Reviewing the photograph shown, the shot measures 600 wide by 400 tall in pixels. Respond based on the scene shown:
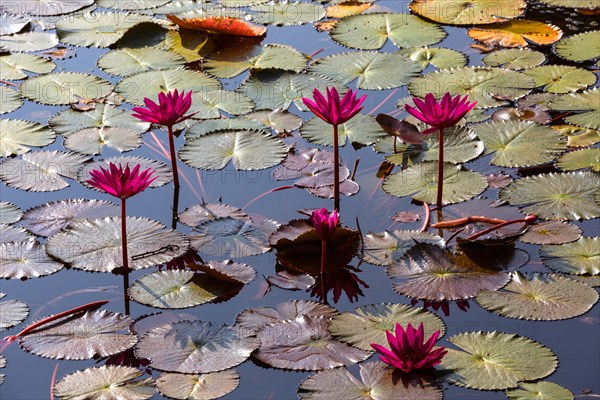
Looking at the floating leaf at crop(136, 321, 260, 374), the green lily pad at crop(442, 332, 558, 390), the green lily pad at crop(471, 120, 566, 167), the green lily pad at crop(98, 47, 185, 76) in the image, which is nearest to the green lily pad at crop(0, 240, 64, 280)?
the floating leaf at crop(136, 321, 260, 374)

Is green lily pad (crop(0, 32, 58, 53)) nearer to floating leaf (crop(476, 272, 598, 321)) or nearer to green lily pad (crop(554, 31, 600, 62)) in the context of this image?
green lily pad (crop(554, 31, 600, 62))

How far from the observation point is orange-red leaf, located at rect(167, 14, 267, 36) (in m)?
5.39

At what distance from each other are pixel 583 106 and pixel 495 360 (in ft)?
6.85

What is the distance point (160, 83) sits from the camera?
15.9ft

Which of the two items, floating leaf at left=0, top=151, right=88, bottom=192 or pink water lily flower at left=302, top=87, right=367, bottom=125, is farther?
floating leaf at left=0, top=151, right=88, bottom=192

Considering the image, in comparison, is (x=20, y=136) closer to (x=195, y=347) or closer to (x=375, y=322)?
(x=195, y=347)

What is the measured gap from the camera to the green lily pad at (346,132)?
14.2 ft

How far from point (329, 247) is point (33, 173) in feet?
4.88

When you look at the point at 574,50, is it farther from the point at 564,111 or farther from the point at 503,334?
the point at 503,334

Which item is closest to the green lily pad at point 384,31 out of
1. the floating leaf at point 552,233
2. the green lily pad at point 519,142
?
the green lily pad at point 519,142

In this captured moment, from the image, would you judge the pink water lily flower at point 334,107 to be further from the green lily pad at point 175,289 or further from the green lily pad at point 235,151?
the green lily pad at point 175,289

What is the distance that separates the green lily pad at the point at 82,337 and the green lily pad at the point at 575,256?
5.16ft

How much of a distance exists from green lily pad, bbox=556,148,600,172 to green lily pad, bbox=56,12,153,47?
2.75m

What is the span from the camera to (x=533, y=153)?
Result: 13.6 ft
